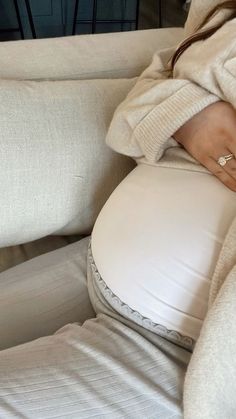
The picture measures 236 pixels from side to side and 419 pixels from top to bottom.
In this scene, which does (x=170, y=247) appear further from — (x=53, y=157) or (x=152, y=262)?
(x=53, y=157)

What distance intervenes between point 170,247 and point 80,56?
56 centimetres

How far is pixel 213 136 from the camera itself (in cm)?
87

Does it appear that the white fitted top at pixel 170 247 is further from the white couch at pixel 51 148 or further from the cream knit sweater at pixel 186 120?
the white couch at pixel 51 148

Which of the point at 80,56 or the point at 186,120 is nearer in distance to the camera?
the point at 186,120

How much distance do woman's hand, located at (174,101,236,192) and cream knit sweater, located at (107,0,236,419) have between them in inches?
0.6

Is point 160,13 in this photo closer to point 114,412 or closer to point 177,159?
point 177,159

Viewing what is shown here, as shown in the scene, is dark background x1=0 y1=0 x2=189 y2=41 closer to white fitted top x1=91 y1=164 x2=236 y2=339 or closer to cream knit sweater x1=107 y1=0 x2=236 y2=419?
cream knit sweater x1=107 y1=0 x2=236 y2=419

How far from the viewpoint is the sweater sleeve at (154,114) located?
34.2 inches

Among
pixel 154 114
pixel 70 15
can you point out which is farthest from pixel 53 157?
pixel 70 15

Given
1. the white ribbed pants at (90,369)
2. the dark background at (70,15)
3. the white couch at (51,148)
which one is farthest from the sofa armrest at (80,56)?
the dark background at (70,15)

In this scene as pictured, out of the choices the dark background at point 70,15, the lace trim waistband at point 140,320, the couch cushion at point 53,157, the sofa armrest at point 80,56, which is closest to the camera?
the lace trim waistband at point 140,320

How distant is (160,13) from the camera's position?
295cm

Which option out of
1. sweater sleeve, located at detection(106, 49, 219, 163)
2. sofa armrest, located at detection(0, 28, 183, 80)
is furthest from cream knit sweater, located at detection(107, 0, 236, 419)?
sofa armrest, located at detection(0, 28, 183, 80)

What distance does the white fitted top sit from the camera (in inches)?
30.9
